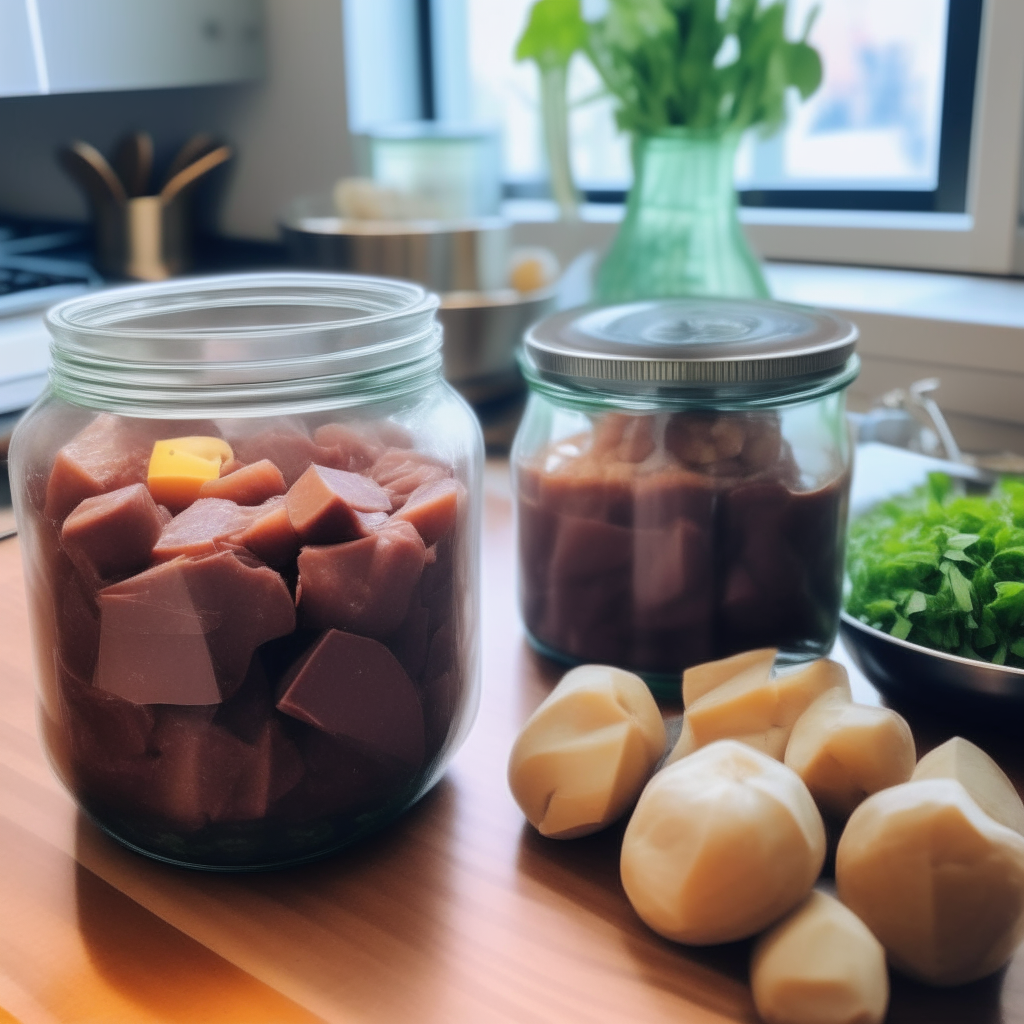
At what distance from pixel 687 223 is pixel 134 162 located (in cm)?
80

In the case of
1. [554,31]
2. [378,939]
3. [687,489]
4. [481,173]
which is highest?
[554,31]

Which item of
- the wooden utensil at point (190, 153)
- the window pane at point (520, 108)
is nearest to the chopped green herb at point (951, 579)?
the window pane at point (520, 108)

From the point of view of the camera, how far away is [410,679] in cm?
48

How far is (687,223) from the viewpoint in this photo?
1005 millimetres

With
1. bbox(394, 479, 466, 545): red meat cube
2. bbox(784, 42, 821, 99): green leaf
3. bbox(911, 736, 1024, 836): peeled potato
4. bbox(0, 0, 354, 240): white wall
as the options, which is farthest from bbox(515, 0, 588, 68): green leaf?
bbox(911, 736, 1024, 836): peeled potato

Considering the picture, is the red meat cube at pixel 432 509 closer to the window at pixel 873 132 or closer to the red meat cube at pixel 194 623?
the red meat cube at pixel 194 623

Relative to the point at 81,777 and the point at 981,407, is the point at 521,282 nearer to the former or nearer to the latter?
the point at 981,407

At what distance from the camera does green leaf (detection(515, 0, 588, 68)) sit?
1027 mm

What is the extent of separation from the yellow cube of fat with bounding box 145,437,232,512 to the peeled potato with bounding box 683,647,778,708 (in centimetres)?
24

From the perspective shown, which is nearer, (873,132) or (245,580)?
(245,580)

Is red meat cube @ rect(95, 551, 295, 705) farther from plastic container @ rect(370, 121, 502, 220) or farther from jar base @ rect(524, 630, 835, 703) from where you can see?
plastic container @ rect(370, 121, 502, 220)

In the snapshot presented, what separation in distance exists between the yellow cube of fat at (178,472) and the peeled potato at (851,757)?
273 millimetres

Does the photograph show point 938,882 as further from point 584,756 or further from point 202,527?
point 202,527

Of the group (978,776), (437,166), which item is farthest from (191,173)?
(978,776)
